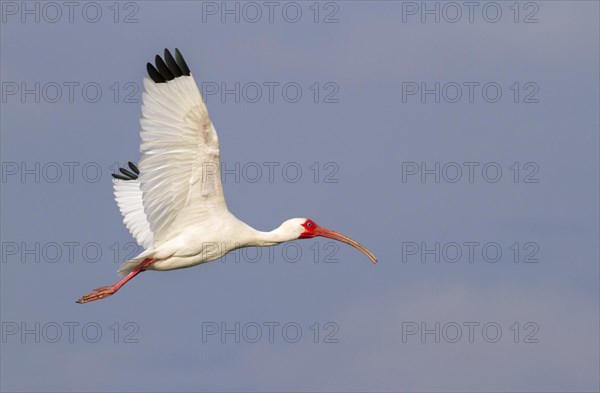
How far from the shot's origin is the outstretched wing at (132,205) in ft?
150

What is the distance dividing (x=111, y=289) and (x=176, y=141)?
4531mm

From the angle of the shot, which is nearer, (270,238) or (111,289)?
(111,289)

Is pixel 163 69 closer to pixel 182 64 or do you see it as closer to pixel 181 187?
pixel 182 64

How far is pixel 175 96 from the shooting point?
37.9m

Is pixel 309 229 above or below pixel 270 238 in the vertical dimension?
above

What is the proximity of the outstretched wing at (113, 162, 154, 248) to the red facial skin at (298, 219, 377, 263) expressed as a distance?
547cm

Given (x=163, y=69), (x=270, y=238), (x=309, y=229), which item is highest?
(x=163, y=69)

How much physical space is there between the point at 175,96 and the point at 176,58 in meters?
0.95

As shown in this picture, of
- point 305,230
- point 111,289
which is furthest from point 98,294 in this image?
point 305,230

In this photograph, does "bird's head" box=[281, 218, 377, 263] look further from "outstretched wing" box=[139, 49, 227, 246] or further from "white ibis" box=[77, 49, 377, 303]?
"outstretched wing" box=[139, 49, 227, 246]

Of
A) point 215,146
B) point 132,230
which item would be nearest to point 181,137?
point 215,146

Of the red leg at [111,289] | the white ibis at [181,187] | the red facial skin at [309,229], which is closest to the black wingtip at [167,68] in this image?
the white ibis at [181,187]

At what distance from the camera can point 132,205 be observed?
156 ft

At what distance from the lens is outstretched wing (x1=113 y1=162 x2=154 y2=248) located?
150ft
